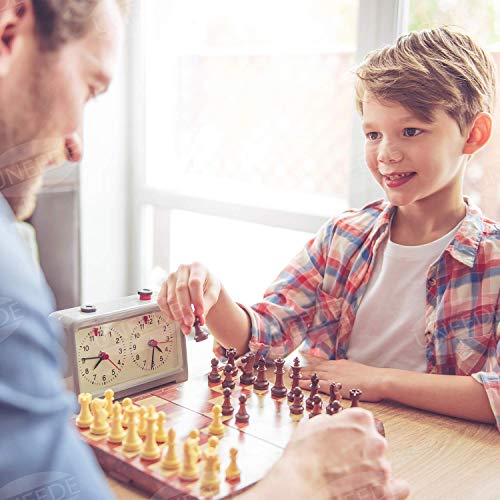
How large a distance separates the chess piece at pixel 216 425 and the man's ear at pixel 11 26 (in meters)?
0.69

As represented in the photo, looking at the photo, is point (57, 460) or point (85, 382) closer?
point (57, 460)

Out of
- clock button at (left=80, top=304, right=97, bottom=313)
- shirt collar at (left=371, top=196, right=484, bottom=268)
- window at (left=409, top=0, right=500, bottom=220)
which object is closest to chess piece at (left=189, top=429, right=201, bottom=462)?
clock button at (left=80, top=304, right=97, bottom=313)

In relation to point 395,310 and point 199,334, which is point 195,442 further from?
point 395,310

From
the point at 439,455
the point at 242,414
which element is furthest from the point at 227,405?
the point at 439,455

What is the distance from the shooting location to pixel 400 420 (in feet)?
4.06

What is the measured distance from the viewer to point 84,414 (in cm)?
109

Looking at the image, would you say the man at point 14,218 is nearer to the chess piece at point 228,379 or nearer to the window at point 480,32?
the chess piece at point 228,379

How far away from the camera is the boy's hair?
1.37 metres

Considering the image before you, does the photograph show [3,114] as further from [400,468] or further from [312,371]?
[312,371]

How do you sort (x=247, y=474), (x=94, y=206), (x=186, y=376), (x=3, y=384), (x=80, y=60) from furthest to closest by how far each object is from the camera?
(x=94, y=206) → (x=186, y=376) → (x=247, y=474) → (x=80, y=60) → (x=3, y=384)

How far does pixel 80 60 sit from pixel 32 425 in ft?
1.02

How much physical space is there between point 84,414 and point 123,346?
0.67 feet

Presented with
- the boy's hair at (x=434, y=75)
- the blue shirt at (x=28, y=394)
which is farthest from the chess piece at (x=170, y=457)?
the boy's hair at (x=434, y=75)

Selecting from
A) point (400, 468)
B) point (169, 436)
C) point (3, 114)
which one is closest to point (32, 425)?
point (3, 114)
